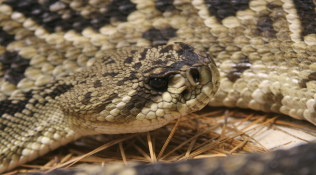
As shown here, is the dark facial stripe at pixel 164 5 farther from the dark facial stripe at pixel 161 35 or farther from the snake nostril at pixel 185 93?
the snake nostril at pixel 185 93

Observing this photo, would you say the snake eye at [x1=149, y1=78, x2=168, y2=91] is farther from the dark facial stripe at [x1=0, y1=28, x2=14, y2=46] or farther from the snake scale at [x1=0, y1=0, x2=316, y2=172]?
the dark facial stripe at [x1=0, y1=28, x2=14, y2=46]

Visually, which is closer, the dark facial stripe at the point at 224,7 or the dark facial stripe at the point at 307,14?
the dark facial stripe at the point at 307,14

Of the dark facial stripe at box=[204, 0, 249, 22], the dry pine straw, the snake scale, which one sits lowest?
the dry pine straw

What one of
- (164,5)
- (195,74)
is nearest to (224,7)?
(164,5)

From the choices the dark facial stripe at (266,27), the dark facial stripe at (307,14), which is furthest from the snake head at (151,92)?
the dark facial stripe at (307,14)

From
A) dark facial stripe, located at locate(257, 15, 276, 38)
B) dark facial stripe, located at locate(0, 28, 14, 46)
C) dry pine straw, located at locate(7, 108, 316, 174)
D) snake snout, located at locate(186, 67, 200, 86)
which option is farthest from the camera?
dark facial stripe, located at locate(0, 28, 14, 46)

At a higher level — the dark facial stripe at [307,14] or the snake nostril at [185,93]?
the dark facial stripe at [307,14]

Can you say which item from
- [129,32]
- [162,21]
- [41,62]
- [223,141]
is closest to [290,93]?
[223,141]

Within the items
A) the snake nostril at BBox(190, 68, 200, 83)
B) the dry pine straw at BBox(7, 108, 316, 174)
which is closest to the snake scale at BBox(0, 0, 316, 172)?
the snake nostril at BBox(190, 68, 200, 83)

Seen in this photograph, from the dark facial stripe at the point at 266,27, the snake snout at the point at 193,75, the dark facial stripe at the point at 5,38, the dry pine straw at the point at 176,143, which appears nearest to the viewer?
the snake snout at the point at 193,75
